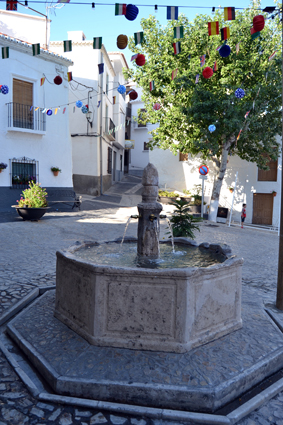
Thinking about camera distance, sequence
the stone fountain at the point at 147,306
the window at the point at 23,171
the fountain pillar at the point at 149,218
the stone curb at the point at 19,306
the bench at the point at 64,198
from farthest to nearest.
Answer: the bench at the point at 64,198
the window at the point at 23,171
the fountain pillar at the point at 149,218
the stone curb at the point at 19,306
the stone fountain at the point at 147,306

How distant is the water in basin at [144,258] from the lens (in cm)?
436

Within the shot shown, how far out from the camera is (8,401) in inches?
111

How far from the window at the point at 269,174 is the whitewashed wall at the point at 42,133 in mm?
10994

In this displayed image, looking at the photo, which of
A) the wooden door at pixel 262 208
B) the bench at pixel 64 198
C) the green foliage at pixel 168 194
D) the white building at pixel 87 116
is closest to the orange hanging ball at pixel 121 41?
the bench at pixel 64 198

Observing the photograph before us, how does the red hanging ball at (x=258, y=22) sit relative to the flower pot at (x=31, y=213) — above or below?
above

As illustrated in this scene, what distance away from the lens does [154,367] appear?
3.13 metres

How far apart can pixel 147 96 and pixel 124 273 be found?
15714mm

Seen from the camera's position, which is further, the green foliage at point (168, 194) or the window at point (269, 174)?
the green foliage at point (168, 194)

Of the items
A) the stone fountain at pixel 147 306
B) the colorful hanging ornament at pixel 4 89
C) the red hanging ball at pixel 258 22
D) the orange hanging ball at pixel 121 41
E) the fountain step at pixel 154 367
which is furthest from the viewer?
the colorful hanging ornament at pixel 4 89

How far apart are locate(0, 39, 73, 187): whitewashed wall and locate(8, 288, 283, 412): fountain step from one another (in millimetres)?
11954

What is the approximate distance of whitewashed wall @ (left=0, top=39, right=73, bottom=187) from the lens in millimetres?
14253

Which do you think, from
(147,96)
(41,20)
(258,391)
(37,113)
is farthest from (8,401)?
(41,20)

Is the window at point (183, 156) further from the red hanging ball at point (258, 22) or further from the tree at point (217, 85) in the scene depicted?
the red hanging ball at point (258, 22)

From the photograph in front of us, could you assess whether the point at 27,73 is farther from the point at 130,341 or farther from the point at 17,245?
the point at 130,341
